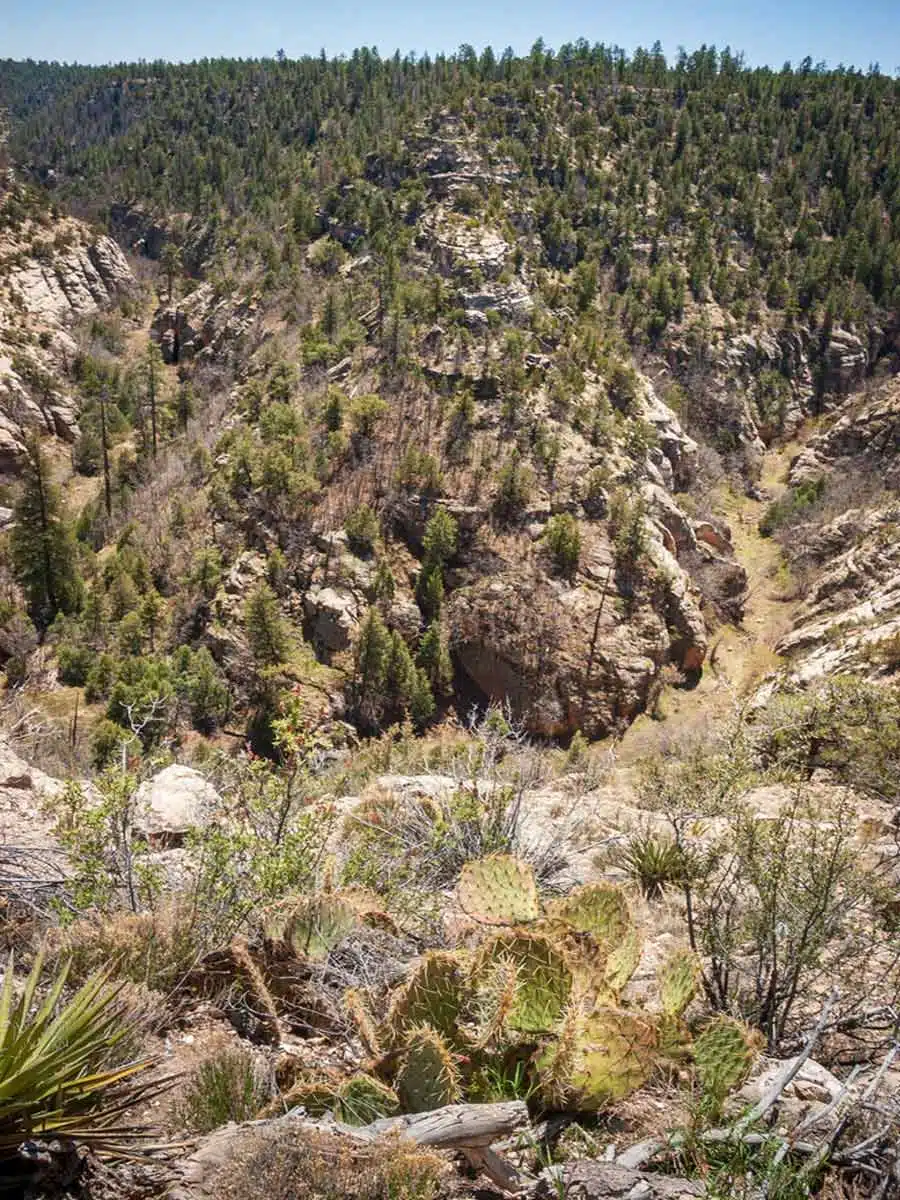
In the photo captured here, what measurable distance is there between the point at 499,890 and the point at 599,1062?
1.22 meters

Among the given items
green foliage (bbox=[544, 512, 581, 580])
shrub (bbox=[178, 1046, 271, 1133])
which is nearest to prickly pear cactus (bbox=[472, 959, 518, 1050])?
shrub (bbox=[178, 1046, 271, 1133])

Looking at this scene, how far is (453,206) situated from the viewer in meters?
43.2

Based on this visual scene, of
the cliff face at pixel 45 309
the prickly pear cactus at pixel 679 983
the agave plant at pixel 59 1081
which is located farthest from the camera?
the cliff face at pixel 45 309

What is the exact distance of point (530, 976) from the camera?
120 inches

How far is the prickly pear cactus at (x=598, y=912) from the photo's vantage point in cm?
362

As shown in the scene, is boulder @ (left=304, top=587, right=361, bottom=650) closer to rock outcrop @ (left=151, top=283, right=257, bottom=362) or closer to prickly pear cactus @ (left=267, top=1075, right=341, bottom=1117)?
rock outcrop @ (left=151, top=283, right=257, bottom=362)

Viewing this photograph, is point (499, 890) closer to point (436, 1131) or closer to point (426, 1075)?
point (426, 1075)

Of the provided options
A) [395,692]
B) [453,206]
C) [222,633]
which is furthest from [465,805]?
[453,206]

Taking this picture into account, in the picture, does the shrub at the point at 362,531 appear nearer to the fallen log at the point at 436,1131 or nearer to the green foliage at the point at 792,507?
the green foliage at the point at 792,507

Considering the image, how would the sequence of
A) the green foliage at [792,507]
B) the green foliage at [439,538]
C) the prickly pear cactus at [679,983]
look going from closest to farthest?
the prickly pear cactus at [679,983]
the green foliage at [439,538]
the green foliage at [792,507]

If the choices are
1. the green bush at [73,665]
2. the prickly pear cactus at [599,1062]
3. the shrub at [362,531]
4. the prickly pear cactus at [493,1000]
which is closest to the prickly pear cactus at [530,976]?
the prickly pear cactus at [493,1000]

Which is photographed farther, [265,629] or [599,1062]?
[265,629]

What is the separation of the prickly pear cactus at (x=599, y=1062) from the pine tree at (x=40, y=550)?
27782 mm

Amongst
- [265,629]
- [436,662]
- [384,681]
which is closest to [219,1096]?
[384,681]
